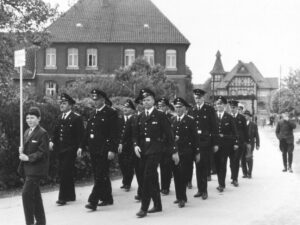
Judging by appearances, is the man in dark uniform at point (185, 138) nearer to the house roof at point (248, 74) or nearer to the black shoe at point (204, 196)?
the black shoe at point (204, 196)

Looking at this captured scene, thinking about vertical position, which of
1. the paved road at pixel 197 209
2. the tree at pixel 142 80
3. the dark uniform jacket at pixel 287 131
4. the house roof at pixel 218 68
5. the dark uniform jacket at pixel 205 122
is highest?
the house roof at pixel 218 68

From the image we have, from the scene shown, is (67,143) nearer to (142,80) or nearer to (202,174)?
(202,174)

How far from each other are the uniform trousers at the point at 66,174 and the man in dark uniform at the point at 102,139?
52 cm

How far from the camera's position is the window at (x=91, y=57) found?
57969 millimetres

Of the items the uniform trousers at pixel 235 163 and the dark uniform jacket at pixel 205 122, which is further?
the uniform trousers at pixel 235 163

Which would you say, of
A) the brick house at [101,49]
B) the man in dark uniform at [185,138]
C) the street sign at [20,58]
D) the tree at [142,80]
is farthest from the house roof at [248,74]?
the street sign at [20,58]

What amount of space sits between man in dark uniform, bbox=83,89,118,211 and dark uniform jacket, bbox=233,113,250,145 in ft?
18.2

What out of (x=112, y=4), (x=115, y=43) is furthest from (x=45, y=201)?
(x=112, y=4)

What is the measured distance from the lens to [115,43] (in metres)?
57.6

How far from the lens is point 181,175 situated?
405 inches

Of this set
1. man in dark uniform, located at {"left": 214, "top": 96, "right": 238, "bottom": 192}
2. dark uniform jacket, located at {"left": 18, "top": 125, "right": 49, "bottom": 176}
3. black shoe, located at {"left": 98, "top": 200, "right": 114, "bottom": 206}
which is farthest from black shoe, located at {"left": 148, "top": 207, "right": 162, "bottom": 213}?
man in dark uniform, located at {"left": 214, "top": 96, "right": 238, "bottom": 192}

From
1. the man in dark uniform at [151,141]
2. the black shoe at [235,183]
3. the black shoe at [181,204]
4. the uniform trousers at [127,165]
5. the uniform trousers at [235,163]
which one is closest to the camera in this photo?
the man in dark uniform at [151,141]

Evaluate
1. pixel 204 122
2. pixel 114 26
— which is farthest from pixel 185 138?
pixel 114 26

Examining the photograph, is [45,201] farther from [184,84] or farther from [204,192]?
[184,84]
